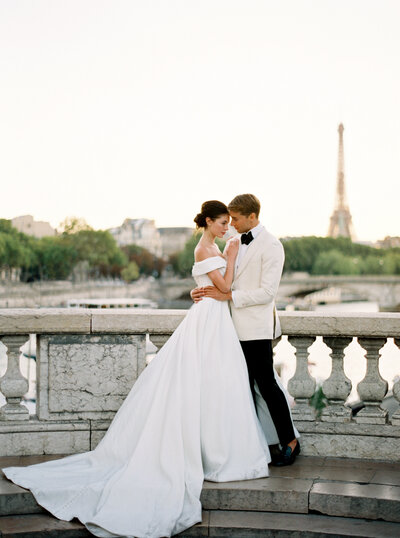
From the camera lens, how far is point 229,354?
13.5ft

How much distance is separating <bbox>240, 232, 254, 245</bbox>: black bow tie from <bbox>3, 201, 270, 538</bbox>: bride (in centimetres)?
5

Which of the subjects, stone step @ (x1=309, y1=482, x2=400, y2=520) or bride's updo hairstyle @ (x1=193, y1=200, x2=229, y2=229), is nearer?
stone step @ (x1=309, y1=482, x2=400, y2=520)

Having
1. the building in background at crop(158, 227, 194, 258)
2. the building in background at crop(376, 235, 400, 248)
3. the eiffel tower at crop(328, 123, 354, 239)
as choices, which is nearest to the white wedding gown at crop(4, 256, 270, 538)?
the eiffel tower at crop(328, 123, 354, 239)

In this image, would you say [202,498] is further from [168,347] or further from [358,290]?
[358,290]

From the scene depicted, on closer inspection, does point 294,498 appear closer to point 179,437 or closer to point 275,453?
point 275,453

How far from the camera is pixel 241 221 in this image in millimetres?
4191

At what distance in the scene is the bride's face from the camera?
4.20 metres

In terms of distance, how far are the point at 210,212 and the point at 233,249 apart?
0.79ft

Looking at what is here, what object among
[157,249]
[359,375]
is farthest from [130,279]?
[359,375]

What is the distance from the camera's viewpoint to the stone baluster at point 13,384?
4.29 metres

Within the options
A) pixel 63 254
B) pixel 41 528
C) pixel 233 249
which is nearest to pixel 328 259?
pixel 63 254

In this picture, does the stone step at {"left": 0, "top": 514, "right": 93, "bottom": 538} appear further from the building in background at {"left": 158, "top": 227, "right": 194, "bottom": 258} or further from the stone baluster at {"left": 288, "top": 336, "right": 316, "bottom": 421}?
the building in background at {"left": 158, "top": 227, "right": 194, "bottom": 258}

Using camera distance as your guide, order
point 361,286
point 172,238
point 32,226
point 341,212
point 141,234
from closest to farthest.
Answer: point 361,286, point 32,226, point 341,212, point 141,234, point 172,238

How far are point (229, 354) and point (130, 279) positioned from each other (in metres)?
87.7
